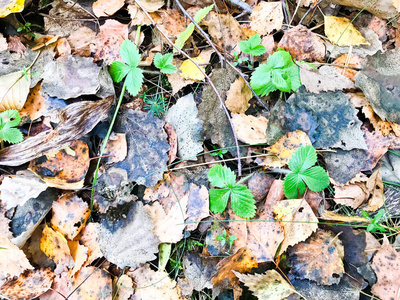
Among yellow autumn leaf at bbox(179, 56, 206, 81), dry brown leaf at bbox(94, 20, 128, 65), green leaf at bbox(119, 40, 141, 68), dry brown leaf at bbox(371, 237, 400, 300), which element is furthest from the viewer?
dry brown leaf at bbox(94, 20, 128, 65)

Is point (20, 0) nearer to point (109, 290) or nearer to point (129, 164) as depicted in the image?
point (129, 164)

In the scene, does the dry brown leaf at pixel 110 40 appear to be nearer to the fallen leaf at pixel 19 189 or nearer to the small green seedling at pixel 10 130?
the small green seedling at pixel 10 130

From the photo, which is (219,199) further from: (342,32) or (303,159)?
(342,32)

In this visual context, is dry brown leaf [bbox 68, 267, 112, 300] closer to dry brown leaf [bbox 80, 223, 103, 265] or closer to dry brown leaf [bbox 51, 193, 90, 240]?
dry brown leaf [bbox 80, 223, 103, 265]

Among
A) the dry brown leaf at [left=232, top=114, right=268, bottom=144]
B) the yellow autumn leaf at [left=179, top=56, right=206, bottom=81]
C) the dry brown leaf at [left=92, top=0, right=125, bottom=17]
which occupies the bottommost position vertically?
the dry brown leaf at [left=232, top=114, right=268, bottom=144]

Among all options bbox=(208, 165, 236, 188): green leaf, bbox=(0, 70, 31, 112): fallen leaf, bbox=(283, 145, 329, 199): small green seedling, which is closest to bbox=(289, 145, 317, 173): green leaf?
bbox=(283, 145, 329, 199): small green seedling

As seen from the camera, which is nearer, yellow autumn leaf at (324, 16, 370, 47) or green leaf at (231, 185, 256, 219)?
green leaf at (231, 185, 256, 219)
